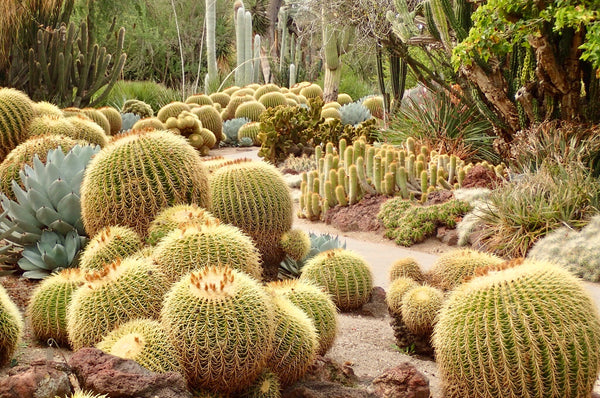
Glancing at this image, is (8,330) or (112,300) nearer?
(112,300)

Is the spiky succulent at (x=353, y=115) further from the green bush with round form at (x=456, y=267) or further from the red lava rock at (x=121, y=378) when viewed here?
the red lava rock at (x=121, y=378)

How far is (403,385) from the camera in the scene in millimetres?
3363

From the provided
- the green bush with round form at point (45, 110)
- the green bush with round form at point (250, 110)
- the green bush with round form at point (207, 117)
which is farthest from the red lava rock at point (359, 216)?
the green bush with round form at point (250, 110)

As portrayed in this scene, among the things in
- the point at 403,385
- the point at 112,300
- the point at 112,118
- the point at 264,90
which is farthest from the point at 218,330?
the point at 264,90

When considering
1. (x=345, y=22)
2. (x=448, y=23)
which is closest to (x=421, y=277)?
(x=448, y=23)

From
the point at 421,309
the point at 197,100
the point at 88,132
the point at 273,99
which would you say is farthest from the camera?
the point at 273,99

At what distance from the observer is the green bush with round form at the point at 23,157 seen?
5.61 metres

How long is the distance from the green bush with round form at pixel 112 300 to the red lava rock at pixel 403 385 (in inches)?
44.8

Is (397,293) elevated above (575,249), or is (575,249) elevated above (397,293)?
(397,293)

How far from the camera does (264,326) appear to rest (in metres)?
2.95

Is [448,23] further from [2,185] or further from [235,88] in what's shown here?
[235,88]

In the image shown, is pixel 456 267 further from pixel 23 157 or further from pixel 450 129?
pixel 450 129

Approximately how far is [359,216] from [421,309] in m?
4.34

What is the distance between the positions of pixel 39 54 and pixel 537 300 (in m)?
11.1
